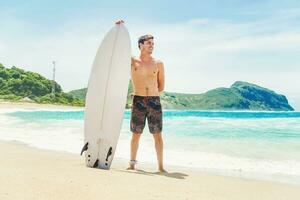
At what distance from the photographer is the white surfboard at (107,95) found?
5.33 meters

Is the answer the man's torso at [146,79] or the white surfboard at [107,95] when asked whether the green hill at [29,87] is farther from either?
the man's torso at [146,79]

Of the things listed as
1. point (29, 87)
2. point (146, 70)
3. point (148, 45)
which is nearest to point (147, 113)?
point (146, 70)

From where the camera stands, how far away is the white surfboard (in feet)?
17.5

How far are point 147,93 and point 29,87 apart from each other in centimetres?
7328

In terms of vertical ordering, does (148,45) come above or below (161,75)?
above

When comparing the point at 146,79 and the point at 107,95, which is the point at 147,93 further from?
the point at 107,95

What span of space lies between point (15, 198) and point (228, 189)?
1985 mm

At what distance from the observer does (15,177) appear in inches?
148

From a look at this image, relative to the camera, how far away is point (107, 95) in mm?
5430

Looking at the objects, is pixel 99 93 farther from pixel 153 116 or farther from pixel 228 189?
pixel 228 189

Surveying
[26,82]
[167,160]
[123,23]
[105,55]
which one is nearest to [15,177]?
[105,55]

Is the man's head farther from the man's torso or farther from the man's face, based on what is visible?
the man's torso

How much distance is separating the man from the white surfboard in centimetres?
15

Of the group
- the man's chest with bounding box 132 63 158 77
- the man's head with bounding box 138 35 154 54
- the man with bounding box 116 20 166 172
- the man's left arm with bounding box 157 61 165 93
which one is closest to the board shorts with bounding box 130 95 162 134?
the man with bounding box 116 20 166 172
